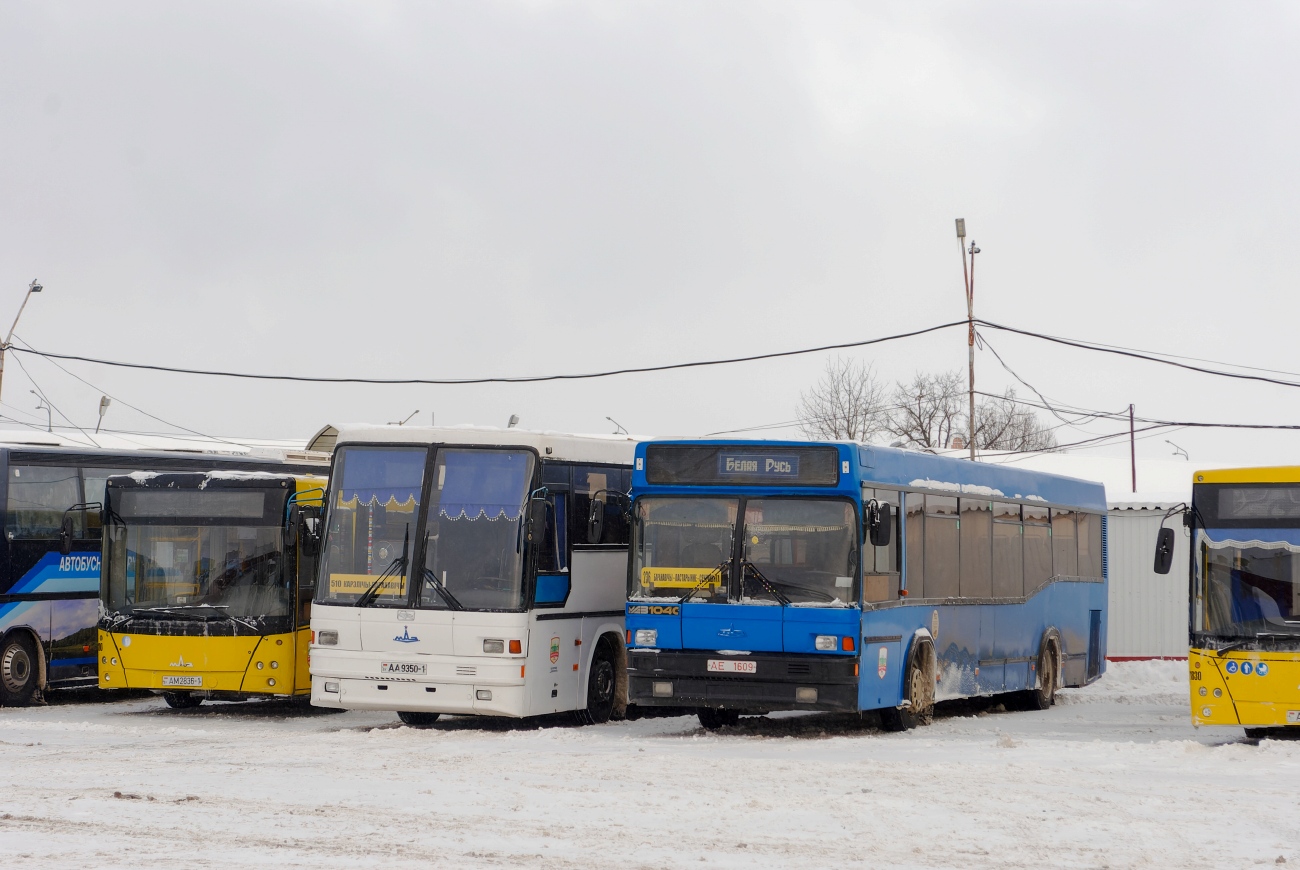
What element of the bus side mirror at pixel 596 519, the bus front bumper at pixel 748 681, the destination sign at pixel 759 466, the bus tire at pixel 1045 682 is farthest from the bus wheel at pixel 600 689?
the bus tire at pixel 1045 682

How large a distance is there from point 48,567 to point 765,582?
35.3ft

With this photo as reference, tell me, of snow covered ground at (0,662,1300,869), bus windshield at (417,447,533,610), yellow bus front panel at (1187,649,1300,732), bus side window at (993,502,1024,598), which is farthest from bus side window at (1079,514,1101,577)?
bus windshield at (417,447,533,610)

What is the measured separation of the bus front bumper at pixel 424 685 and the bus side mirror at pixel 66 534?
19.1 ft

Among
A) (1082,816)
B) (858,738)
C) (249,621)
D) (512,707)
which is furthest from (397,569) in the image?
(1082,816)

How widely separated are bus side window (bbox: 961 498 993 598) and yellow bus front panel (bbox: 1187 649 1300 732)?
12.1 feet

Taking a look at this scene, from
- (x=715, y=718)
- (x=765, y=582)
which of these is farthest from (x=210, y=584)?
(x=765, y=582)

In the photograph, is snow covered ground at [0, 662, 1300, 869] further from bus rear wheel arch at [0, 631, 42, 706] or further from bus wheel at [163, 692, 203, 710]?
bus rear wheel arch at [0, 631, 42, 706]

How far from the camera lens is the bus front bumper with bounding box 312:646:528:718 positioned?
1633 cm

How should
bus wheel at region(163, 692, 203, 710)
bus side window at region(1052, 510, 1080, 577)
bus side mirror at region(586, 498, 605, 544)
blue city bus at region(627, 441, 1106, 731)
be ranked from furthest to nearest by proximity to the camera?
1. bus side window at region(1052, 510, 1080, 577)
2. bus wheel at region(163, 692, 203, 710)
3. bus side mirror at region(586, 498, 605, 544)
4. blue city bus at region(627, 441, 1106, 731)

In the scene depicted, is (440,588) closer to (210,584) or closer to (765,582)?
(765,582)

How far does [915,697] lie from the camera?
17109mm

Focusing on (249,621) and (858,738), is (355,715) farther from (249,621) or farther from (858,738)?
(858,738)

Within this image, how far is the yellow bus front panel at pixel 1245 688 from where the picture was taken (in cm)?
1486

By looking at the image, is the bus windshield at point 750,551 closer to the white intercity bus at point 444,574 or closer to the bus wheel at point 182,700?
the white intercity bus at point 444,574
